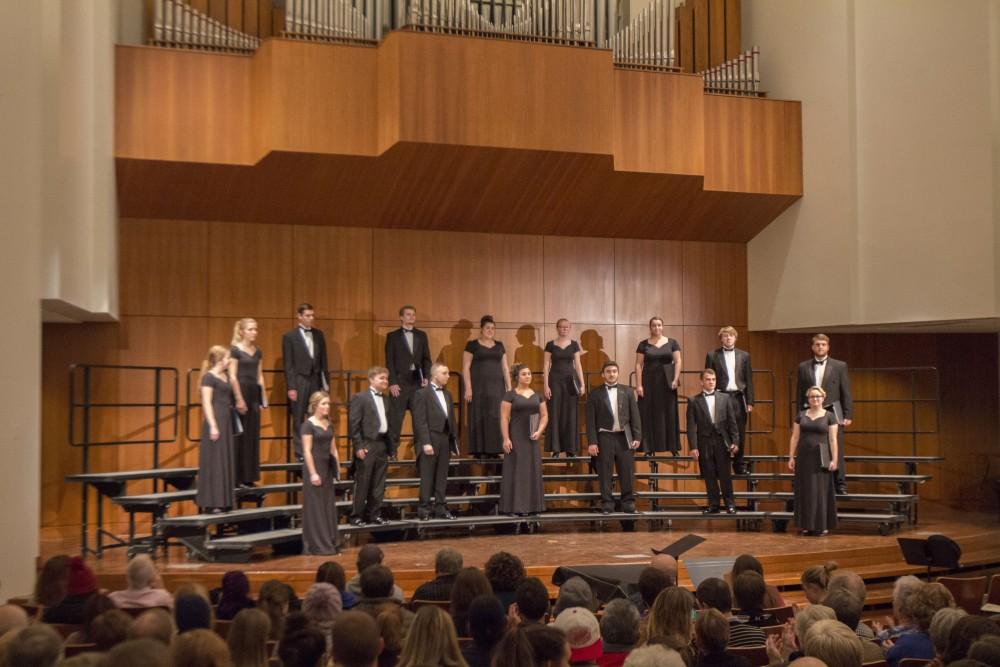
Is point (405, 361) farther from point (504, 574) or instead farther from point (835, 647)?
point (835, 647)

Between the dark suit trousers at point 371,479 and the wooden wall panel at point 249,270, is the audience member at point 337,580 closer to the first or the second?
the dark suit trousers at point 371,479

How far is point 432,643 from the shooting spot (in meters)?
3.03

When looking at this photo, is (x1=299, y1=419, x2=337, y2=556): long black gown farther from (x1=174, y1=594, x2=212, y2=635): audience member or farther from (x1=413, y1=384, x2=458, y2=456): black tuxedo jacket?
(x1=174, y1=594, x2=212, y2=635): audience member

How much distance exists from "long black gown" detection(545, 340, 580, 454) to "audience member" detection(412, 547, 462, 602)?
15.5 feet

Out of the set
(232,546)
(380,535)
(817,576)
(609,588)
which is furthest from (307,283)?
(817,576)

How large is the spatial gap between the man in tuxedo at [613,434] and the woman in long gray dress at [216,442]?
2.99 meters

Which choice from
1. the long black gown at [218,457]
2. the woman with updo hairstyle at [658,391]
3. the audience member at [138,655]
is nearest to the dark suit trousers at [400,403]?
the long black gown at [218,457]

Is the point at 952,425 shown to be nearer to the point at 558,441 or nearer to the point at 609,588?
the point at 558,441

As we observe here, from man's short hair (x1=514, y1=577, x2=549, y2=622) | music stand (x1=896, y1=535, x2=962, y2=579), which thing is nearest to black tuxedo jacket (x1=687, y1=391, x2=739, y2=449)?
music stand (x1=896, y1=535, x2=962, y2=579)

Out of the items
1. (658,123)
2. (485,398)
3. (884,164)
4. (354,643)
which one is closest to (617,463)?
(485,398)

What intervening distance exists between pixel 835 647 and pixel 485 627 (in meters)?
1.07

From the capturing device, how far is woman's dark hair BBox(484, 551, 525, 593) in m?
4.66

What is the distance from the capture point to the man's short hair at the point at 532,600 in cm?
394

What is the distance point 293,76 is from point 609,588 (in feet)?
17.9
